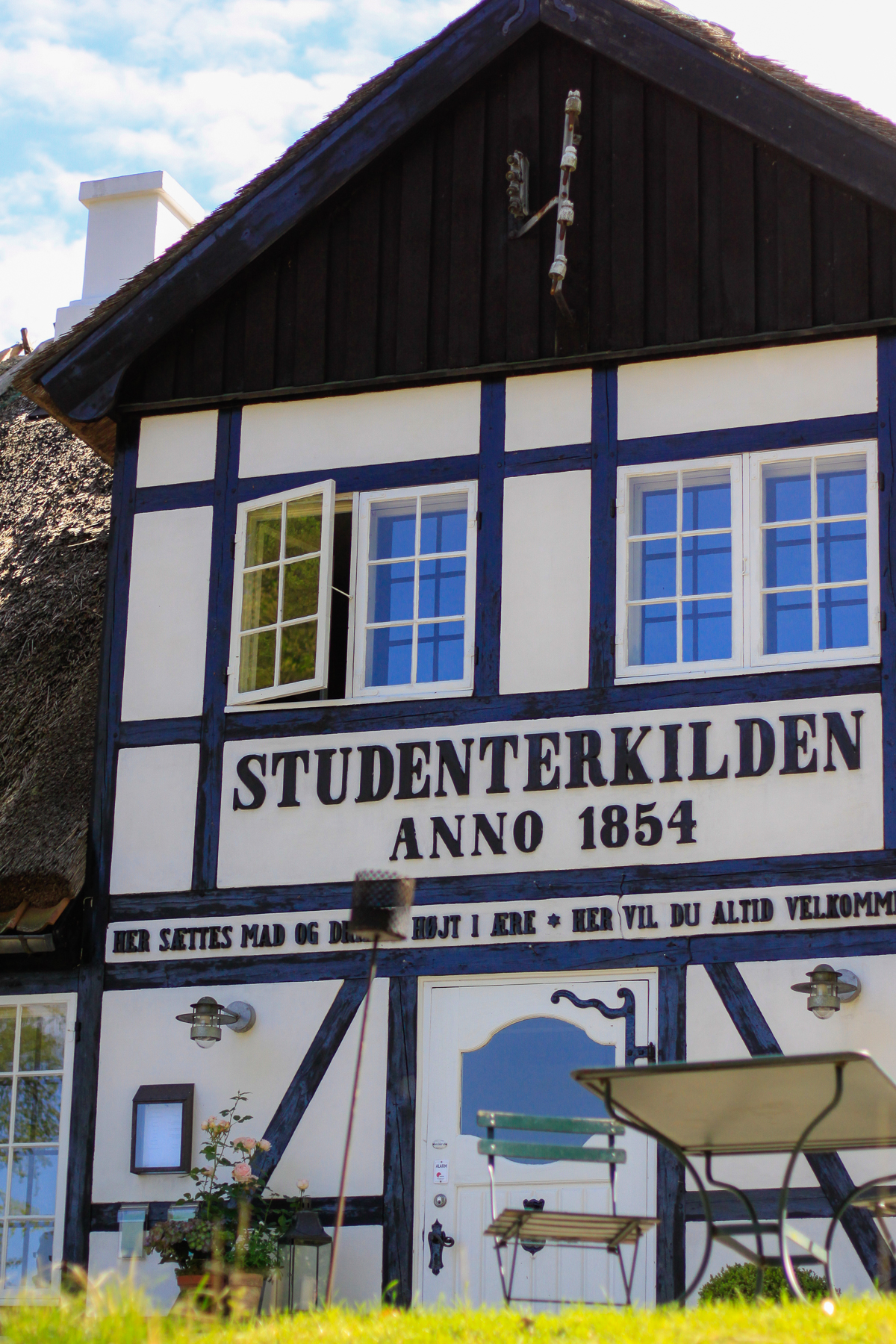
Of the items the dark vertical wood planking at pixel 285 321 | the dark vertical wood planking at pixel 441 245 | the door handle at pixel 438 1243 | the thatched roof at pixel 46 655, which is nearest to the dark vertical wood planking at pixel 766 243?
the dark vertical wood planking at pixel 441 245

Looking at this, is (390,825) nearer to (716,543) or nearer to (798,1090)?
(716,543)

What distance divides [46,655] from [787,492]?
439cm

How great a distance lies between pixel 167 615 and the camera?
424 inches

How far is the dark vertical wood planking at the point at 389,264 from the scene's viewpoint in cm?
1078

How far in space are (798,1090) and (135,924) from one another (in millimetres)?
4973

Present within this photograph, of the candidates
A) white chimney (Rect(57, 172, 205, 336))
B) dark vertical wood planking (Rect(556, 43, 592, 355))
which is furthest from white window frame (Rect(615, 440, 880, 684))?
white chimney (Rect(57, 172, 205, 336))

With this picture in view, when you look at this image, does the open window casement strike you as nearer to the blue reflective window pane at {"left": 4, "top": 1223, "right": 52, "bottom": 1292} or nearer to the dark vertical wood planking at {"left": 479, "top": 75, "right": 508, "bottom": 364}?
the dark vertical wood planking at {"left": 479, "top": 75, "right": 508, "bottom": 364}

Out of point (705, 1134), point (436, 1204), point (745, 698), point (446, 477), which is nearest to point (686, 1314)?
point (705, 1134)

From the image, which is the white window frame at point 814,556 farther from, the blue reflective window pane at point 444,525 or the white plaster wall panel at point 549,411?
the blue reflective window pane at point 444,525

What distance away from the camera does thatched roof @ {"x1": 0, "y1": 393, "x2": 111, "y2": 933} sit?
33.6 feet

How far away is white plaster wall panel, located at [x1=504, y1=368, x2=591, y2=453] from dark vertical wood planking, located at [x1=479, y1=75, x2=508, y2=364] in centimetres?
24

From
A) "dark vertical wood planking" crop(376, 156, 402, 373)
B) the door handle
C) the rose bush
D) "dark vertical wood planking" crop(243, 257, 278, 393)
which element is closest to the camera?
the rose bush

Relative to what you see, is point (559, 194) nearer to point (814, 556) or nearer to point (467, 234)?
point (467, 234)

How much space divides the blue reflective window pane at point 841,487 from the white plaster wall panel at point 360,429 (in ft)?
5.96
